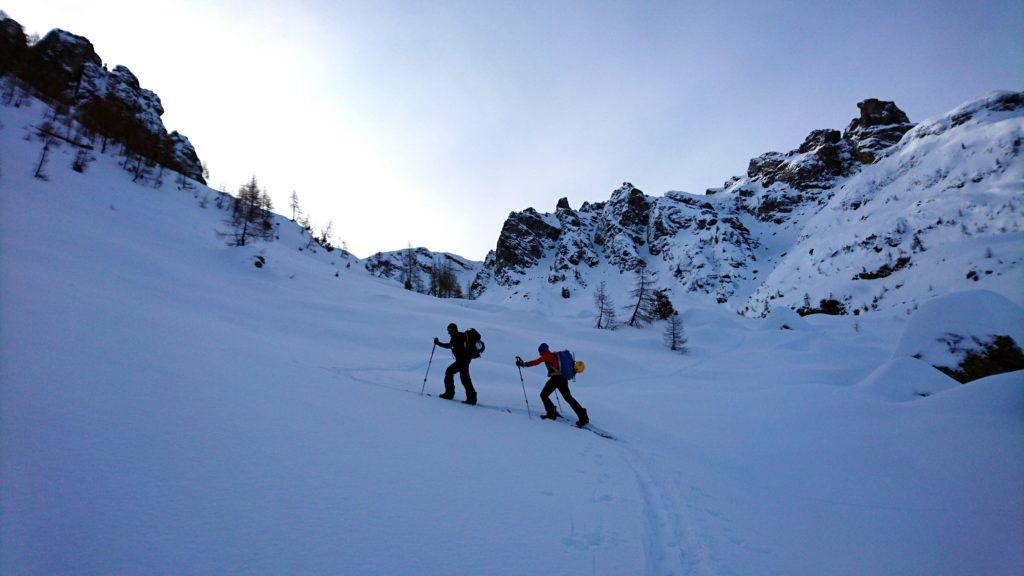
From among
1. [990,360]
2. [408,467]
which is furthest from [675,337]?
[408,467]

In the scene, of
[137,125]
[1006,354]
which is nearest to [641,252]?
[1006,354]

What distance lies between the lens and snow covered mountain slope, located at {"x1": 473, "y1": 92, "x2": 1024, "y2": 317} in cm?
2500

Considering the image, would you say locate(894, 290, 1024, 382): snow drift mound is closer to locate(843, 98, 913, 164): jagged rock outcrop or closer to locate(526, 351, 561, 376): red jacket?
locate(526, 351, 561, 376): red jacket

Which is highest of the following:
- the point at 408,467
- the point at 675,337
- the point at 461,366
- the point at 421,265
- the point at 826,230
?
the point at 826,230

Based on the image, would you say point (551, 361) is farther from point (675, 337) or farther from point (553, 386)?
point (675, 337)

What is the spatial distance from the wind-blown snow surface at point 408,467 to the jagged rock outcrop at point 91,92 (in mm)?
35299

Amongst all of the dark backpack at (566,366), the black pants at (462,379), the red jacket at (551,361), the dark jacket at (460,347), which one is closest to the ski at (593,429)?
the dark backpack at (566,366)

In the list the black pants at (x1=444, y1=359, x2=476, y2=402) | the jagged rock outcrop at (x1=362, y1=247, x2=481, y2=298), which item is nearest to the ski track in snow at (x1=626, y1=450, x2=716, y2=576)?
the black pants at (x1=444, y1=359, x2=476, y2=402)

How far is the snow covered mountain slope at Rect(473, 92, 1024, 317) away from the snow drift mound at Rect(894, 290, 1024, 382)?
11.9m

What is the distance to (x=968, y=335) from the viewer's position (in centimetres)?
1062

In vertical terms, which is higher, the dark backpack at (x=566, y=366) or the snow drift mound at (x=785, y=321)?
the snow drift mound at (x=785, y=321)

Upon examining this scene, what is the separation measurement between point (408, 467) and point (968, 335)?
16909 mm

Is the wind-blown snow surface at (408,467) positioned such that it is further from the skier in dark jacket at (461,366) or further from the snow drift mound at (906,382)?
the skier in dark jacket at (461,366)

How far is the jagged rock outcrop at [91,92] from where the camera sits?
32.9 m
